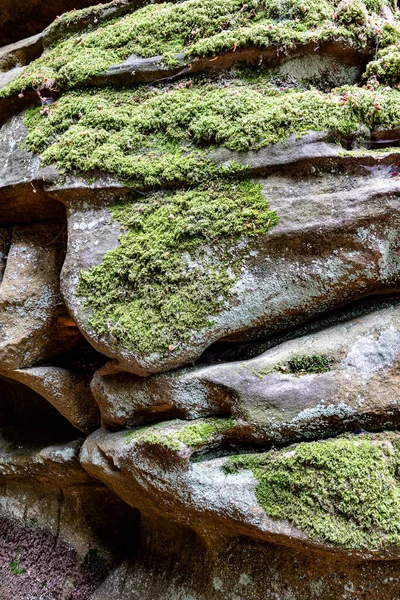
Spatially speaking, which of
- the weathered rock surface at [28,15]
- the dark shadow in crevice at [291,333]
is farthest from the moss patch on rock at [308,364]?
the weathered rock surface at [28,15]

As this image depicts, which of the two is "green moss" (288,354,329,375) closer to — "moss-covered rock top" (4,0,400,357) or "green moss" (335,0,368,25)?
"moss-covered rock top" (4,0,400,357)

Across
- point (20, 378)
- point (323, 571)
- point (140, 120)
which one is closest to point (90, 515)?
point (20, 378)

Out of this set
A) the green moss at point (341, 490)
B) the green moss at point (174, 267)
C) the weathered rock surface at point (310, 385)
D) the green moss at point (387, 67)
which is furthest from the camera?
the green moss at point (387, 67)

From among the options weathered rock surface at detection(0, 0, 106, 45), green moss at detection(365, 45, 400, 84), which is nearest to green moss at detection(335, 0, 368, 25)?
green moss at detection(365, 45, 400, 84)

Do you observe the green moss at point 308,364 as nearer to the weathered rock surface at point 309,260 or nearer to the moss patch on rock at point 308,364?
the moss patch on rock at point 308,364

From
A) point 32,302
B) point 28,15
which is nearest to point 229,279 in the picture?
point 32,302

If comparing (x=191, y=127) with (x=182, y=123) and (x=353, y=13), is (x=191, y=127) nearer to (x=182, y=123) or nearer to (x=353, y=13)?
(x=182, y=123)

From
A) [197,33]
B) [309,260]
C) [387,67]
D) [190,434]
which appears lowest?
[190,434]
